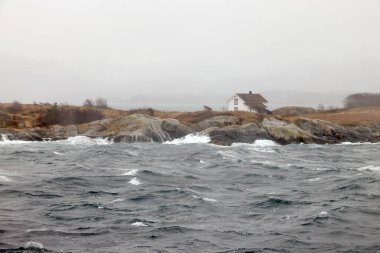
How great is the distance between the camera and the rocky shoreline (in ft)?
193

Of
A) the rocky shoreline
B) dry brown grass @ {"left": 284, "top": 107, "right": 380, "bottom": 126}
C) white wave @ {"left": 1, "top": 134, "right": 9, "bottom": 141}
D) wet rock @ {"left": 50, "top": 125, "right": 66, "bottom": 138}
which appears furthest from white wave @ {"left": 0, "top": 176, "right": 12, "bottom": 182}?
dry brown grass @ {"left": 284, "top": 107, "right": 380, "bottom": 126}

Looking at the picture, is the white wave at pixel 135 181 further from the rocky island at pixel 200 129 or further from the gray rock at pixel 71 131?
the gray rock at pixel 71 131

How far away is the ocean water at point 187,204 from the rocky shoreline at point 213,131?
50.5 ft

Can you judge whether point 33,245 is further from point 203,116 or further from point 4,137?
point 203,116

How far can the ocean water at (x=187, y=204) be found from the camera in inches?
697

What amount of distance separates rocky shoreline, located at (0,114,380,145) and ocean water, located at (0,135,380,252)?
15388 mm

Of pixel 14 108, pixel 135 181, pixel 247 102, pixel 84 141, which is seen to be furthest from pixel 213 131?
pixel 14 108

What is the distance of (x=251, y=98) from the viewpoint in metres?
93.3

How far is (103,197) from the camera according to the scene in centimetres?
2500

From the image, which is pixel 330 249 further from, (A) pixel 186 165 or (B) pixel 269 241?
(A) pixel 186 165

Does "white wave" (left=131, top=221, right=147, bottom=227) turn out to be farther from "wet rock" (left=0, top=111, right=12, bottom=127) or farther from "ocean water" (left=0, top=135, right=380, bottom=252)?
"wet rock" (left=0, top=111, right=12, bottom=127)

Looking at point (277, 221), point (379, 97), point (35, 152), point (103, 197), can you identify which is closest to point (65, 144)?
point (35, 152)

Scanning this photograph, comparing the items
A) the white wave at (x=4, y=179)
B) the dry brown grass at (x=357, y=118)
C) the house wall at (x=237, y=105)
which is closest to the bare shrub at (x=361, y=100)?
the dry brown grass at (x=357, y=118)

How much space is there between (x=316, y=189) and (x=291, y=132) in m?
32.6
